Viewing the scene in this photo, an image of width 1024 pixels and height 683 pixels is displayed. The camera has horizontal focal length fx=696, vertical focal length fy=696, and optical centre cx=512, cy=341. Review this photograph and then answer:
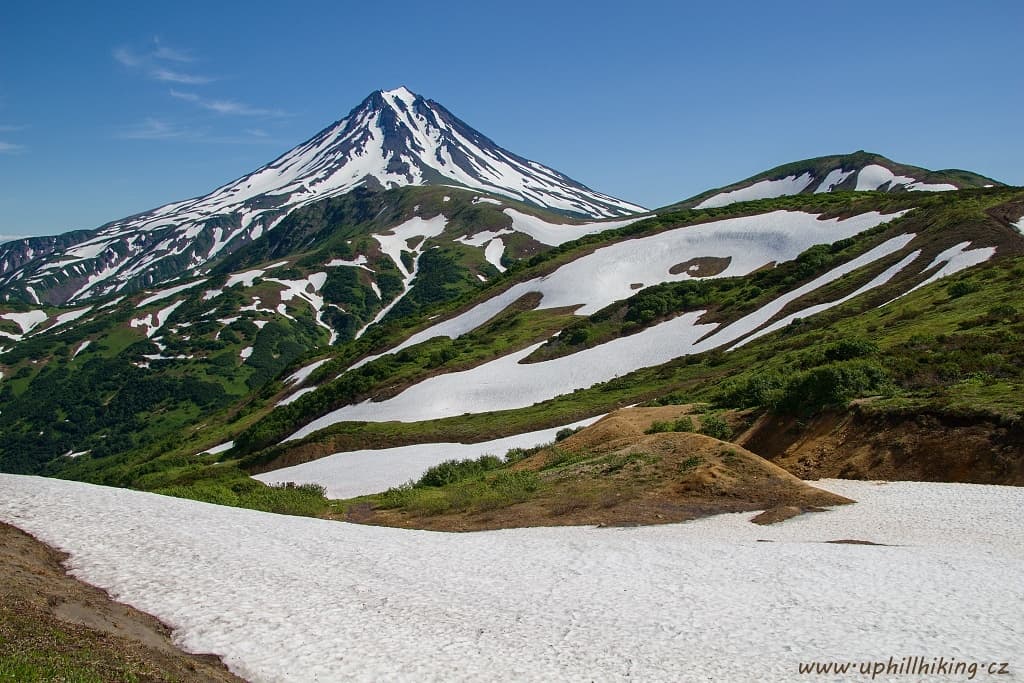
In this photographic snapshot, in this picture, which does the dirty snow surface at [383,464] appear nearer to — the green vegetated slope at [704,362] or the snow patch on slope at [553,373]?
the green vegetated slope at [704,362]

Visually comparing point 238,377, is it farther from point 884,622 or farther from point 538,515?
point 884,622

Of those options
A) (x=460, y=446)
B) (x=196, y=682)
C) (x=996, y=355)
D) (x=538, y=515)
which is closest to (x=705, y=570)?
(x=538, y=515)

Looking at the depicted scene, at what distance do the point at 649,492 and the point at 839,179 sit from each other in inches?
6647

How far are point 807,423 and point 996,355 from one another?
6.94m

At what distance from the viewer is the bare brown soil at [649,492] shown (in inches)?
800

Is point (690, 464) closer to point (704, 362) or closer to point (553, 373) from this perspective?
point (704, 362)

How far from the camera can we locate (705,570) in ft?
49.1

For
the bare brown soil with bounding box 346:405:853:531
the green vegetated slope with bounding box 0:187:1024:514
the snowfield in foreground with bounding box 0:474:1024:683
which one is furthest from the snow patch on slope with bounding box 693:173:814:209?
the snowfield in foreground with bounding box 0:474:1024:683

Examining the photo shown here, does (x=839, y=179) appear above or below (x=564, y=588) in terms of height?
above

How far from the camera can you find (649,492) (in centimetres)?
2206

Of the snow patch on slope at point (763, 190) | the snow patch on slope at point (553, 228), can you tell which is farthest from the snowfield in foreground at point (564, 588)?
the snow patch on slope at point (763, 190)

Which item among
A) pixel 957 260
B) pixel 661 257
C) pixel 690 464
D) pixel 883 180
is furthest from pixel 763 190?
pixel 690 464

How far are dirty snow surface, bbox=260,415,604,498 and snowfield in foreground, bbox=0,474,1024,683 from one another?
54.4 feet

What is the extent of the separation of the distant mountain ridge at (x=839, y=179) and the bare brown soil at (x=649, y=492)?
415 feet
